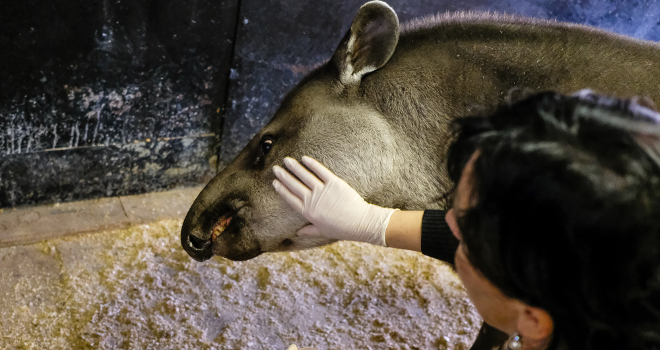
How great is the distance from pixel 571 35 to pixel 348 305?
5.87 feet

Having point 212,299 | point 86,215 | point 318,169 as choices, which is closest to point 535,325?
point 318,169

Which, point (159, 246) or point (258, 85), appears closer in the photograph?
point (159, 246)

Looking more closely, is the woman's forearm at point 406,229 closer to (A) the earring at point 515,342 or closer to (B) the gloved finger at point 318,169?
(B) the gloved finger at point 318,169

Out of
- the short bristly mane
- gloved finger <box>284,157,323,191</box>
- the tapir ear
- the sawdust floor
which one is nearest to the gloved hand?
gloved finger <box>284,157,323,191</box>

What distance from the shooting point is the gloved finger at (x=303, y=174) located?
83.7 inches

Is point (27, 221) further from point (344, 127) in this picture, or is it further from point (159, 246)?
point (344, 127)

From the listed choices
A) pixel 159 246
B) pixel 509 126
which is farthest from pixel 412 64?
pixel 159 246

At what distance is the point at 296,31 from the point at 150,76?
993mm

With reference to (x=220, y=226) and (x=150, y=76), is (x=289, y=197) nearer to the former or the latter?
(x=220, y=226)

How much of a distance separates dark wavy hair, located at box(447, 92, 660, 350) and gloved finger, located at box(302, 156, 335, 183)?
38.5 inches

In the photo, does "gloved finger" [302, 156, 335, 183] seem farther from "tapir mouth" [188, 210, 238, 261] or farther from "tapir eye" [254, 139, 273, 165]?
"tapir mouth" [188, 210, 238, 261]

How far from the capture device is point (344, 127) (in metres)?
2.24

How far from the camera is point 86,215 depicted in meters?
3.47

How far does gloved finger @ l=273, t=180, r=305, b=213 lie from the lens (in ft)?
7.08
